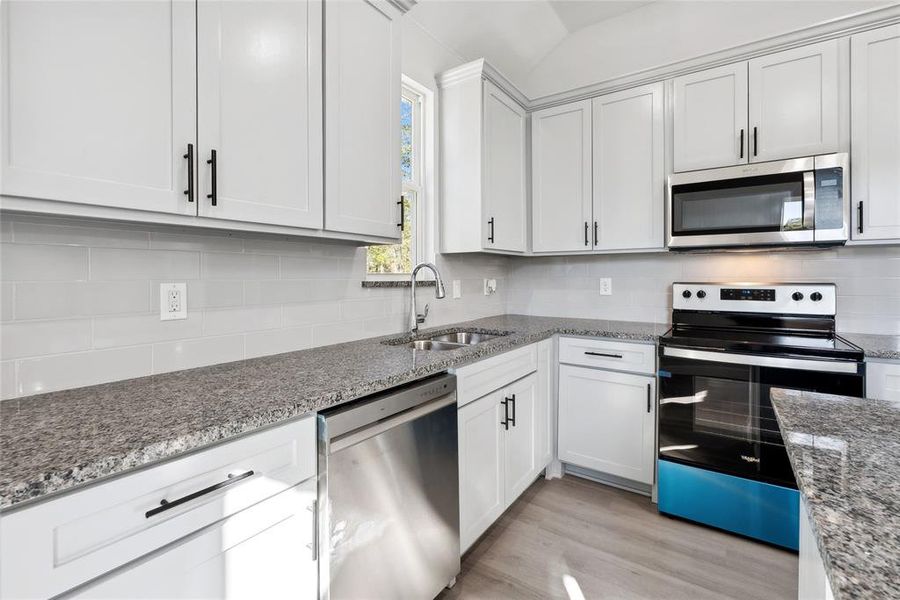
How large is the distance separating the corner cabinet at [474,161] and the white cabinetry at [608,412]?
878 mm

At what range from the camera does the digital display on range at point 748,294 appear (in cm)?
A: 231

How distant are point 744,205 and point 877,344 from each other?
88 cm

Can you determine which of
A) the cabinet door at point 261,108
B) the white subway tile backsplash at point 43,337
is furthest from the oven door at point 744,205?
the white subway tile backsplash at point 43,337

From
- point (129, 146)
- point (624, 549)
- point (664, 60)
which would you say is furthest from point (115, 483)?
point (664, 60)

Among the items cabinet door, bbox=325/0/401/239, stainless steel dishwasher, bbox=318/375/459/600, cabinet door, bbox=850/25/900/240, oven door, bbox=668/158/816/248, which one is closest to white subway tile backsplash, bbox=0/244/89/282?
Answer: cabinet door, bbox=325/0/401/239

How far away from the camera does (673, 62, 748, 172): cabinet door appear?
2.32 metres

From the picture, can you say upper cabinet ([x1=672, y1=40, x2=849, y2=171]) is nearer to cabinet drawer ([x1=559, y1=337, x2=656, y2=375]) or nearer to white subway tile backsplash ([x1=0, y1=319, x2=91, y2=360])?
cabinet drawer ([x1=559, y1=337, x2=656, y2=375])

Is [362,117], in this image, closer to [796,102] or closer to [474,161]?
[474,161]

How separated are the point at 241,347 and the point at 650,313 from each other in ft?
8.30

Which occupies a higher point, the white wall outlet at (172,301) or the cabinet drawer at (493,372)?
the white wall outlet at (172,301)

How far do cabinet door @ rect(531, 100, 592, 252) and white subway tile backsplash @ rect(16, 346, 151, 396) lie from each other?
2390 millimetres

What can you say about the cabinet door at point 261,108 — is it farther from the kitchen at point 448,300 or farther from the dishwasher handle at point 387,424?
the dishwasher handle at point 387,424

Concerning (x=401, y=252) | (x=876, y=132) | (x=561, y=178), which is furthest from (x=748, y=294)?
(x=401, y=252)

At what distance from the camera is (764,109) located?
2264 mm
